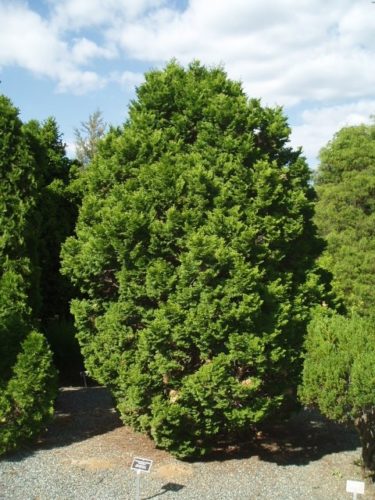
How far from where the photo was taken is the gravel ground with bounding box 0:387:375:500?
5766mm

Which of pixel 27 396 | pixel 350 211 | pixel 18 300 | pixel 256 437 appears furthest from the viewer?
pixel 350 211

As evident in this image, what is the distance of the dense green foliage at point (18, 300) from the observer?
260 inches

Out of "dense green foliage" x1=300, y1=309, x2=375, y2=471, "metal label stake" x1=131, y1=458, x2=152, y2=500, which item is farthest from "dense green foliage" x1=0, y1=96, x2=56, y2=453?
"dense green foliage" x1=300, y1=309, x2=375, y2=471

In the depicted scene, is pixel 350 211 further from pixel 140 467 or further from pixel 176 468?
pixel 140 467

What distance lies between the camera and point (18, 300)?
6.85 metres

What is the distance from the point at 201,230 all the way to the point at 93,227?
1.52 metres

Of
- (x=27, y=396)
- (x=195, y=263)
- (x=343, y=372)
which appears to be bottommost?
(x=27, y=396)

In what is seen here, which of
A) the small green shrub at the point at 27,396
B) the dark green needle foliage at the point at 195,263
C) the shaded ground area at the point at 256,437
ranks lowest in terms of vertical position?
the shaded ground area at the point at 256,437

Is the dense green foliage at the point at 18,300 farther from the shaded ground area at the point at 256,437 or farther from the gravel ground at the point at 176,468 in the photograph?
the shaded ground area at the point at 256,437

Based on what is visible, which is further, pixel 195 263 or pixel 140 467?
pixel 195 263

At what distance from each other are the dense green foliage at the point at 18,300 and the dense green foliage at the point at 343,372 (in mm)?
3325

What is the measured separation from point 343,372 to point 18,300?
415 cm

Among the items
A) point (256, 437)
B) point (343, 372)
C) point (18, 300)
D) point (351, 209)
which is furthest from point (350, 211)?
point (18, 300)

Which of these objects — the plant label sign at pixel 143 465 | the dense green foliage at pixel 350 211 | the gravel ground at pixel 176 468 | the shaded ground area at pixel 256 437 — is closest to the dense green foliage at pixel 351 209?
the dense green foliage at pixel 350 211
